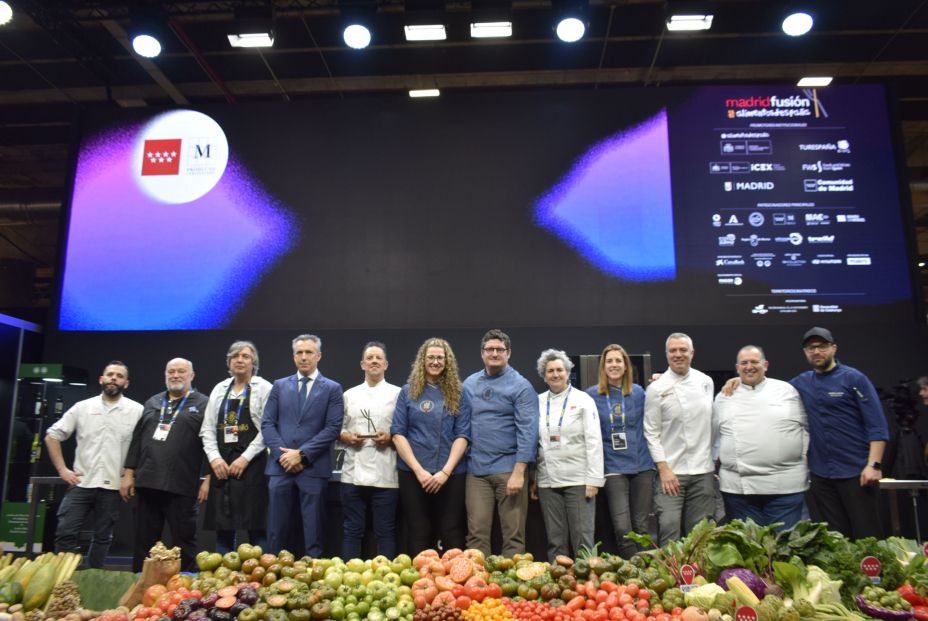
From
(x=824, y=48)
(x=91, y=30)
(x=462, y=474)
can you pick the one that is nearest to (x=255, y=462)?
(x=462, y=474)

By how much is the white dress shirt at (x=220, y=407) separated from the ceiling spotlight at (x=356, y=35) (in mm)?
3563

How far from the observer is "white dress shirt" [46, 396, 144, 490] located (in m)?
4.33

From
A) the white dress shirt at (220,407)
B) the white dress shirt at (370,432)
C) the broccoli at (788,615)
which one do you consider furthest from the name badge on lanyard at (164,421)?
the broccoli at (788,615)

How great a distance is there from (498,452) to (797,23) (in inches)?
194

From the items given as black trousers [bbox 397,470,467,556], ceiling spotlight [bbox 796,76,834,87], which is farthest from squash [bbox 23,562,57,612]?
ceiling spotlight [bbox 796,76,834,87]

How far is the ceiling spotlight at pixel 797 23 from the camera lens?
19.5 ft

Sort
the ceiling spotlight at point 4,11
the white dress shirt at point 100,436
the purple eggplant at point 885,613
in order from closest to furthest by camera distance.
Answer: the purple eggplant at point 885,613 → the white dress shirt at point 100,436 → the ceiling spotlight at point 4,11

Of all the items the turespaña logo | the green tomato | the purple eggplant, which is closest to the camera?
the purple eggplant

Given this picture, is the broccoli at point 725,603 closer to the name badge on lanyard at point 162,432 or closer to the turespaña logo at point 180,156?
the name badge on lanyard at point 162,432

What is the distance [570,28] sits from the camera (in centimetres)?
598

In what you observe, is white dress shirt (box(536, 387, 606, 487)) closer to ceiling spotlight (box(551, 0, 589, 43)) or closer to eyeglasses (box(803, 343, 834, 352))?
eyeglasses (box(803, 343, 834, 352))

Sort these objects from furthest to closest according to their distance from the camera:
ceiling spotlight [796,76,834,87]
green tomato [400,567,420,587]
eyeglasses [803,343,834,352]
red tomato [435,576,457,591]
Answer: ceiling spotlight [796,76,834,87] → eyeglasses [803,343,834,352] → green tomato [400,567,420,587] → red tomato [435,576,457,591]

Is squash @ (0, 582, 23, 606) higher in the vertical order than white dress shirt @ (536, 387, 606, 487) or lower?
lower

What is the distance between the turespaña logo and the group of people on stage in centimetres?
304
